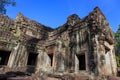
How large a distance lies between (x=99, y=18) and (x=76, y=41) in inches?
114

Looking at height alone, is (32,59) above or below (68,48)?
below

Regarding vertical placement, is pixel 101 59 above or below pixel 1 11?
below

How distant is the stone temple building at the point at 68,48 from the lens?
8703 mm

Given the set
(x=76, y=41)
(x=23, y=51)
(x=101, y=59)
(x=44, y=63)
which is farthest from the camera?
(x=44, y=63)

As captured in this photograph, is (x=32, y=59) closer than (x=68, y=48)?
No

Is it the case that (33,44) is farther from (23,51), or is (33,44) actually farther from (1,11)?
(1,11)

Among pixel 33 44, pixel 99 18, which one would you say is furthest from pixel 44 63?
pixel 99 18

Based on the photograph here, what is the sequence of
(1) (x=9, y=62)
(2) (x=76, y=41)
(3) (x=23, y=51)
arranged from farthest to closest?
(3) (x=23, y=51)
(1) (x=9, y=62)
(2) (x=76, y=41)

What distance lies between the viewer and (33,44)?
42.9 ft

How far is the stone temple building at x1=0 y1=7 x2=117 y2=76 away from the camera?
28.6ft

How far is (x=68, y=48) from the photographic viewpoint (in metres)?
10.7

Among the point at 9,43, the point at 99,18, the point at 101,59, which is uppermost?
the point at 99,18

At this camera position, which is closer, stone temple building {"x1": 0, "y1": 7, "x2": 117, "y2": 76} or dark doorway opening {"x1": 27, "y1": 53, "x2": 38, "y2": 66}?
stone temple building {"x1": 0, "y1": 7, "x2": 117, "y2": 76}

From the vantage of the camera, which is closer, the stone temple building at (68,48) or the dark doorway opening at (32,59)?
the stone temple building at (68,48)
